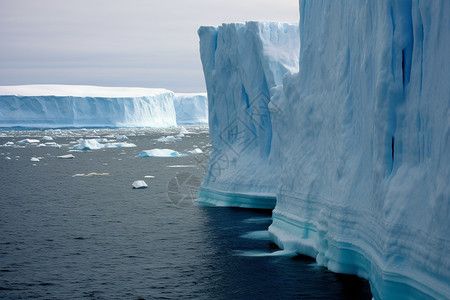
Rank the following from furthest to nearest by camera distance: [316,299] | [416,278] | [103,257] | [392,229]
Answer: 1. [103,257]
2. [316,299]
3. [392,229]
4. [416,278]

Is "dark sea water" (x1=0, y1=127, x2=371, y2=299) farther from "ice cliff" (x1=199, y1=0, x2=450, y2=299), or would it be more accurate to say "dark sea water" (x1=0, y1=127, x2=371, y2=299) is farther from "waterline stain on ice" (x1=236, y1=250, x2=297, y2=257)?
"ice cliff" (x1=199, y1=0, x2=450, y2=299)

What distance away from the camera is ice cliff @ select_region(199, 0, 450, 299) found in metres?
6.95

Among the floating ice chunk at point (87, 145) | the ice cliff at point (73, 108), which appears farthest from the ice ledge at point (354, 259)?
the ice cliff at point (73, 108)

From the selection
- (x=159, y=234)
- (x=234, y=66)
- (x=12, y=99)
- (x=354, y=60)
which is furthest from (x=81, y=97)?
(x=354, y=60)

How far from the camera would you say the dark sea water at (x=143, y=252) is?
10.3m

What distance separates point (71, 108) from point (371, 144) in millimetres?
74587

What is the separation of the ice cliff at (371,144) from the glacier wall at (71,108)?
66996mm

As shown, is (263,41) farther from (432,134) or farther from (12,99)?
(12,99)

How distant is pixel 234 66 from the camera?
68.9 ft

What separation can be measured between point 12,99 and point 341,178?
75.9 meters

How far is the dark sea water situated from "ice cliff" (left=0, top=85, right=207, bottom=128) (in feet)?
186

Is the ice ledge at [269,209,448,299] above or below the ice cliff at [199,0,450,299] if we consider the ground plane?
below

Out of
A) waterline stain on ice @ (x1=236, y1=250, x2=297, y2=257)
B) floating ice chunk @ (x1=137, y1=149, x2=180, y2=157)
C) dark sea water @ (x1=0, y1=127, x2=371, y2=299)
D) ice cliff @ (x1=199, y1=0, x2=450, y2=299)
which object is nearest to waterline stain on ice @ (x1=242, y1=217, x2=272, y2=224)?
dark sea water @ (x1=0, y1=127, x2=371, y2=299)

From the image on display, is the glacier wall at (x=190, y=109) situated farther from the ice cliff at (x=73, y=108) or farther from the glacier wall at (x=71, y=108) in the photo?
the glacier wall at (x=71, y=108)
